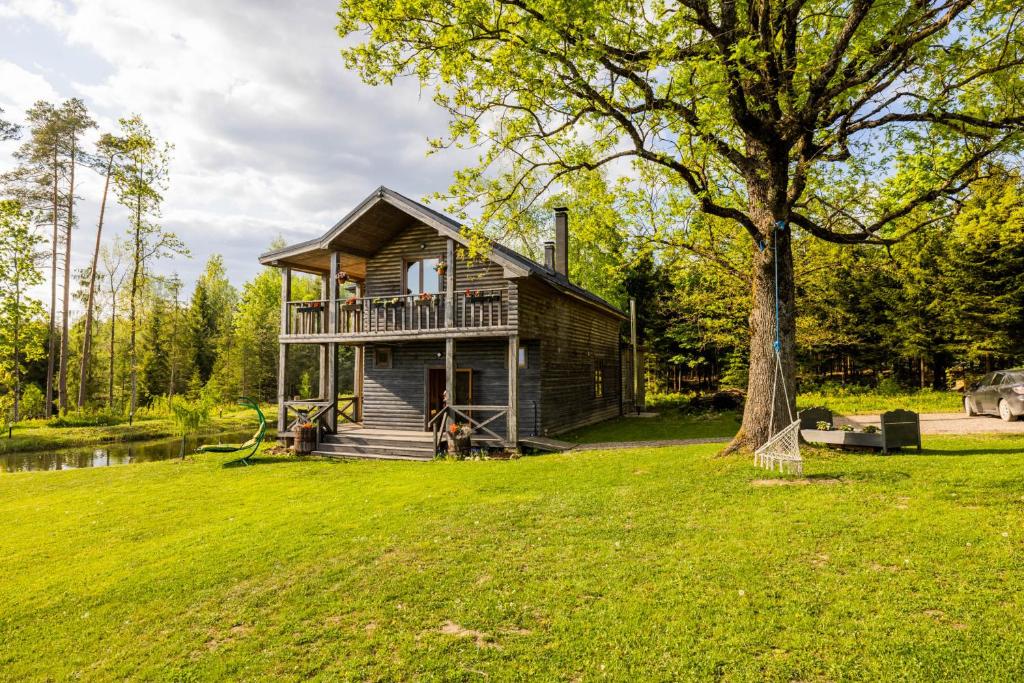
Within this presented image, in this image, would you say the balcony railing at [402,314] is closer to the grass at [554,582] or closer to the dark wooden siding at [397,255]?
the dark wooden siding at [397,255]

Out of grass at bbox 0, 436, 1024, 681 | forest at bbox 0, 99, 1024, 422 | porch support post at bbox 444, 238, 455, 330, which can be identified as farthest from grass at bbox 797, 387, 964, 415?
grass at bbox 0, 436, 1024, 681

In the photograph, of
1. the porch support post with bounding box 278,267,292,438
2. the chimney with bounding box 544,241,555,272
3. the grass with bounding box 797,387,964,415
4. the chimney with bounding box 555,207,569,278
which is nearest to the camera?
the porch support post with bounding box 278,267,292,438

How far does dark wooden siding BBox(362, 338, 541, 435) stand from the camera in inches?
683

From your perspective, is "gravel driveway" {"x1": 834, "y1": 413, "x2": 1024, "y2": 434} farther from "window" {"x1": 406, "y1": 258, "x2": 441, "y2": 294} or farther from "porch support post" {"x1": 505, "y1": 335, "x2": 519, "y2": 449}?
"window" {"x1": 406, "y1": 258, "x2": 441, "y2": 294}

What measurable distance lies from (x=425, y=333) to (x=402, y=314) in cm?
116

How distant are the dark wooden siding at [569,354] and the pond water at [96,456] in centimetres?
1410

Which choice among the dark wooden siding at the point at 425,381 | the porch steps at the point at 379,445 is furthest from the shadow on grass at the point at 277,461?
the dark wooden siding at the point at 425,381

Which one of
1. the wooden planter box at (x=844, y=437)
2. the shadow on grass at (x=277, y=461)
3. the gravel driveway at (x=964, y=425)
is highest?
the wooden planter box at (x=844, y=437)

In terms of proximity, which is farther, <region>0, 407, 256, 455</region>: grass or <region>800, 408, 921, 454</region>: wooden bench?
<region>0, 407, 256, 455</region>: grass

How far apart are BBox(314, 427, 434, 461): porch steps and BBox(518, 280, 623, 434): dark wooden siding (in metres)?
3.92

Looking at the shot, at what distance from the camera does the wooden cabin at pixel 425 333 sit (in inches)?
619

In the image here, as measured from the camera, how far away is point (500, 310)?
1539 cm

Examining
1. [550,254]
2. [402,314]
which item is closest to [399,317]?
[402,314]

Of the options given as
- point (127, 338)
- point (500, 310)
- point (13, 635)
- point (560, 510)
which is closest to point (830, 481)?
point (560, 510)
